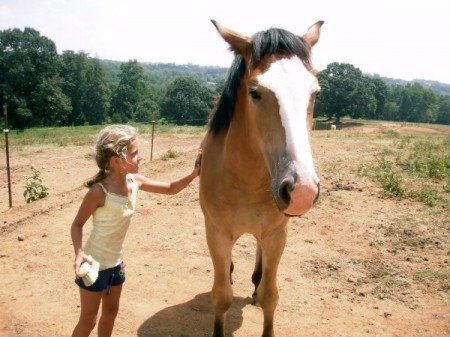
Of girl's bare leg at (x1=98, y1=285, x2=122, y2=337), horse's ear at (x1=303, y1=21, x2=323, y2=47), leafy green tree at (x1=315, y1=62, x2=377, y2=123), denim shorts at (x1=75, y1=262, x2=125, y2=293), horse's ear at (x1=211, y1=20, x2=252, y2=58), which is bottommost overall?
girl's bare leg at (x1=98, y1=285, x2=122, y2=337)

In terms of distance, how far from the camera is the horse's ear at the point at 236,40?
223 centimetres

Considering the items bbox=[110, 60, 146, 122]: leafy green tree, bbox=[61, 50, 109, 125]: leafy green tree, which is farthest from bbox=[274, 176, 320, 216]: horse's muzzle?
bbox=[110, 60, 146, 122]: leafy green tree

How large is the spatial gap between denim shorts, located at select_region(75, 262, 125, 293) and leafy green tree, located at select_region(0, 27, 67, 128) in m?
37.1

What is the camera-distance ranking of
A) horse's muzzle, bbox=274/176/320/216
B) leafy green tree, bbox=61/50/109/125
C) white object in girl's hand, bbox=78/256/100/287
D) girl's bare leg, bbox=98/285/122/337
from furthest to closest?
leafy green tree, bbox=61/50/109/125 < girl's bare leg, bbox=98/285/122/337 < white object in girl's hand, bbox=78/256/100/287 < horse's muzzle, bbox=274/176/320/216

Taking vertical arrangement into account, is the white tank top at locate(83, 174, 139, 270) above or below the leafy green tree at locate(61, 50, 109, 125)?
below

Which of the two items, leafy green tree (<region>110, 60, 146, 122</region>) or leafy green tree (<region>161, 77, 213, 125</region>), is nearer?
leafy green tree (<region>161, 77, 213, 125</region>)

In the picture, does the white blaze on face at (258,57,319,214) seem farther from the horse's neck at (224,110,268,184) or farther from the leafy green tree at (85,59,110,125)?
the leafy green tree at (85,59,110,125)

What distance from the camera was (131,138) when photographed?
2395 millimetres

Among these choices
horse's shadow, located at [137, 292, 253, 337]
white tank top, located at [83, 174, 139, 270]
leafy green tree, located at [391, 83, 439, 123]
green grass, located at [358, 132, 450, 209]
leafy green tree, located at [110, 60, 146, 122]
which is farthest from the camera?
leafy green tree, located at [391, 83, 439, 123]

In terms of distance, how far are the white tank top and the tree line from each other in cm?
1708

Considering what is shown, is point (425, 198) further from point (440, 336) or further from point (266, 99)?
point (266, 99)

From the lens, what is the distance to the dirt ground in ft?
11.3

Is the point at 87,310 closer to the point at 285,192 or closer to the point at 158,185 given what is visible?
the point at 158,185

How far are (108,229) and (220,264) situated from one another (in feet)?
3.22
